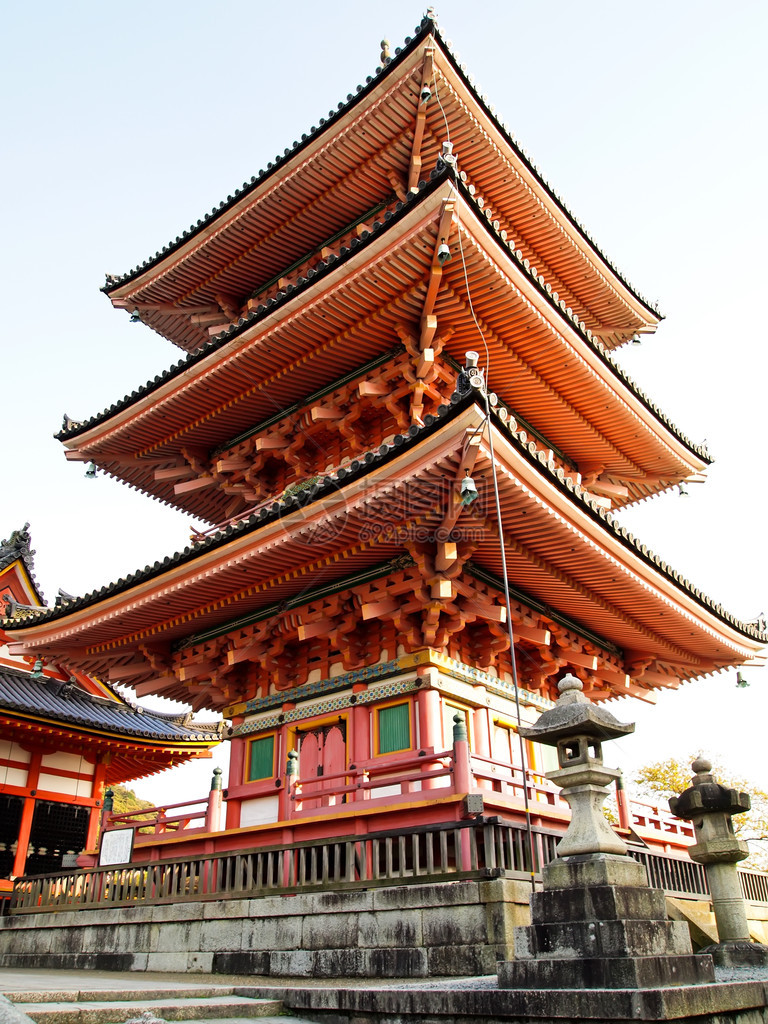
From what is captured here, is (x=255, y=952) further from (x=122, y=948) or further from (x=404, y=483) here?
(x=404, y=483)

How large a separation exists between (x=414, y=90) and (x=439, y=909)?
515 inches

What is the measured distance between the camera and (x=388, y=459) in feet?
Answer: 32.4

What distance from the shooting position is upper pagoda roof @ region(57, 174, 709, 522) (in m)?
11.6

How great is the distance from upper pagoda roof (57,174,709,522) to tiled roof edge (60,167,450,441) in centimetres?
2

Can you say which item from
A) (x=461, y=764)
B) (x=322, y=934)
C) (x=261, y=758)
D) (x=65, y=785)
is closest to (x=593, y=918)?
(x=461, y=764)

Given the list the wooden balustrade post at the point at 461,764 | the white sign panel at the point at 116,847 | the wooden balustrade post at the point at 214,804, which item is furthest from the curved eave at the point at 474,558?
the white sign panel at the point at 116,847

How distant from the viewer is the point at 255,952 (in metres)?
8.85

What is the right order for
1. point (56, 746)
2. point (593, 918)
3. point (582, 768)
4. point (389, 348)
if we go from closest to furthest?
1. point (593, 918)
2. point (582, 768)
3. point (389, 348)
4. point (56, 746)

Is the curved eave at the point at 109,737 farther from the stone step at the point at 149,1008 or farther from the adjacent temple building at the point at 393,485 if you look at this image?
the stone step at the point at 149,1008

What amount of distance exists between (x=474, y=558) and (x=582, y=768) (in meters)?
5.01

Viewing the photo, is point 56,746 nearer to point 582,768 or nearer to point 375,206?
point 375,206

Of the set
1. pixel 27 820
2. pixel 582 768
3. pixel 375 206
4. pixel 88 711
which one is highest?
pixel 375 206

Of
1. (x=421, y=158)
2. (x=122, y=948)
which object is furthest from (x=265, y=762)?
(x=421, y=158)

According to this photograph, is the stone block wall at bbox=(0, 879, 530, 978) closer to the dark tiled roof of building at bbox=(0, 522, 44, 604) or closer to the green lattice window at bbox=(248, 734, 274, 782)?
the green lattice window at bbox=(248, 734, 274, 782)
